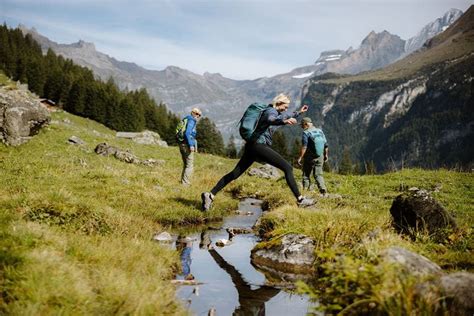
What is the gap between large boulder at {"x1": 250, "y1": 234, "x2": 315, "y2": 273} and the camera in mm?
9102

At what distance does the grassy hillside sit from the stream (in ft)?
2.09

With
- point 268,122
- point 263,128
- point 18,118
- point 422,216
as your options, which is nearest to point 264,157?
point 263,128

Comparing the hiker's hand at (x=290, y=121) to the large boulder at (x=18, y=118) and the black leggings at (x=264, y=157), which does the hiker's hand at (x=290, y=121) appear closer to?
the black leggings at (x=264, y=157)

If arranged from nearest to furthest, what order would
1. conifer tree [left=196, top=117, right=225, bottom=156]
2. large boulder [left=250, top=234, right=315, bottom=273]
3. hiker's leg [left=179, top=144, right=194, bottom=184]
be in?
large boulder [left=250, top=234, right=315, bottom=273], hiker's leg [left=179, top=144, right=194, bottom=184], conifer tree [left=196, top=117, right=225, bottom=156]

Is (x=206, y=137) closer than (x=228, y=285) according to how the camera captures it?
No

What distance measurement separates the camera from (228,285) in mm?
7969

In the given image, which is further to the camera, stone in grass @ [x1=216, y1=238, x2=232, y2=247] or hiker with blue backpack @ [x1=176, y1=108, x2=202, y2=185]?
hiker with blue backpack @ [x1=176, y1=108, x2=202, y2=185]

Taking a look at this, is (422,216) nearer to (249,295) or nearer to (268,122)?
(249,295)

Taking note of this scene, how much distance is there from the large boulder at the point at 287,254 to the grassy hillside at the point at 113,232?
312mm

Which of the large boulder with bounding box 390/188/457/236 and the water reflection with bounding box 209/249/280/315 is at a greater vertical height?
the large boulder with bounding box 390/188/457/236

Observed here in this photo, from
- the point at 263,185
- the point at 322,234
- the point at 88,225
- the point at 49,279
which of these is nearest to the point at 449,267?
the point at 322,234

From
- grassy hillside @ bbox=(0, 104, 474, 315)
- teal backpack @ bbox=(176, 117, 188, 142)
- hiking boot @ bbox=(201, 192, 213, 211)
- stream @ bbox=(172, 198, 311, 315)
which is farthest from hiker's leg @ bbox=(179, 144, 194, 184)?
stream @ bbox=(172, 198, 311, 315)

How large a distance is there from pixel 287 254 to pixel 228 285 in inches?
75.6

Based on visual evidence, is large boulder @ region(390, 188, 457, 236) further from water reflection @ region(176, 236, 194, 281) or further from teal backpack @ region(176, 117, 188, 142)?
teal backpack @ region(176, 117, 188, 142)
